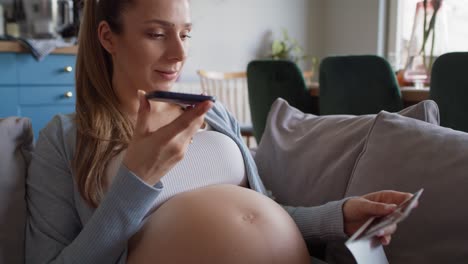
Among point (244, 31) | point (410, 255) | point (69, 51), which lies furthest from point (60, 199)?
point (244, 31)

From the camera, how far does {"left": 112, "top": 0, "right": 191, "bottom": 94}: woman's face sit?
1.02 m

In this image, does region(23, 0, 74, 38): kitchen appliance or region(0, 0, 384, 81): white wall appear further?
region(0, 0, 384, 81): white wall

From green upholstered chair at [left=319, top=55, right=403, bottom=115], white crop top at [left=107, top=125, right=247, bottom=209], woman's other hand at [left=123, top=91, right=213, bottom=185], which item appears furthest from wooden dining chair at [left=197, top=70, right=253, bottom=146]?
woman's other hand at [left=123, top=91, right=213, bottom=185]

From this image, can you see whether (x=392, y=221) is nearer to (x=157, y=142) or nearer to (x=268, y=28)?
(x=157, y=142)

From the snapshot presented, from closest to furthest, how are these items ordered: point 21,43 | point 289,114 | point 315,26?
point 289,114
point 21,43
point 315,26

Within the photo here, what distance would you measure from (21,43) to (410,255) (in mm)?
2358

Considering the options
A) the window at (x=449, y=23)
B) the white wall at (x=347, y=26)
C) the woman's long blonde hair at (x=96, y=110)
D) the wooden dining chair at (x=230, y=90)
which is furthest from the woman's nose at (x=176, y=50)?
the white wall at (x=347, y=26)

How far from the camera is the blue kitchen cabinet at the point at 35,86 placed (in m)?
2.62

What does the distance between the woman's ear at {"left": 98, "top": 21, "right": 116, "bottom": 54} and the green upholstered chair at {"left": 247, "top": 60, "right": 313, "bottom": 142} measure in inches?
55.1

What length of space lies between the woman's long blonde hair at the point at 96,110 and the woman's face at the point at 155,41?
40mm

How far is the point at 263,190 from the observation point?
1186 mm

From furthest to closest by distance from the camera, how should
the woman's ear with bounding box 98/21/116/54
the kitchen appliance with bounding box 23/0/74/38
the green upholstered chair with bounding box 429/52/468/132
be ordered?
the kitchen appliance with bounding box 23/0/74/38 → the green upholstered chair with bounding box 429/52/468/132 → the woman's ear with bounding box 98/21/116/54

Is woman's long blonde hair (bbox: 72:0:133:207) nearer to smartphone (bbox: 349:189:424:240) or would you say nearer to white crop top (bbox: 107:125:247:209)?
white crop top (bbox: 107:125:247:209)

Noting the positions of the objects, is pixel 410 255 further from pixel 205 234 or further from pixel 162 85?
pixel 162 85
